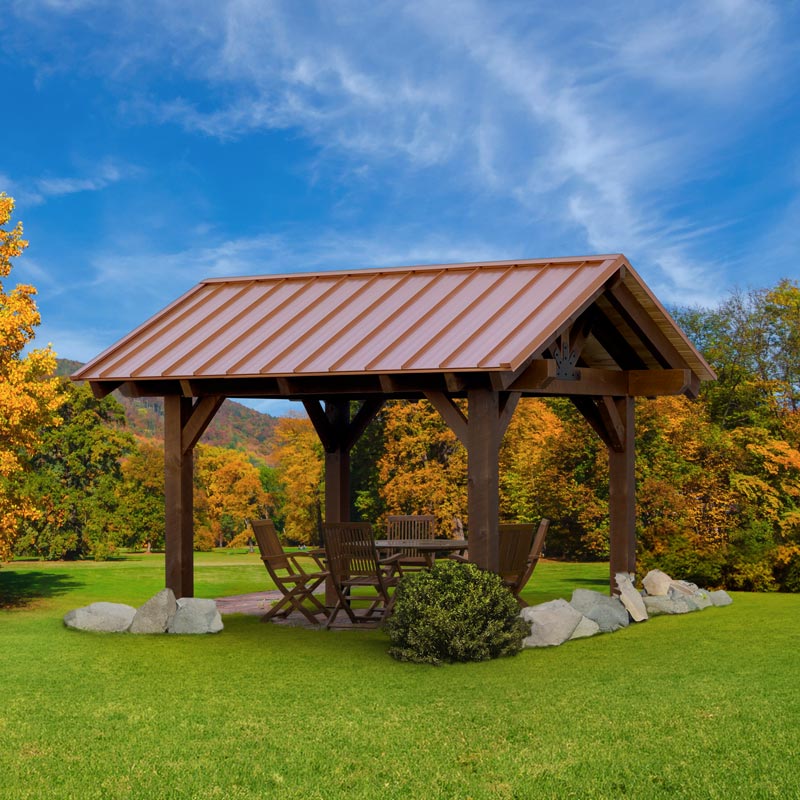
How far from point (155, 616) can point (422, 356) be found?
4118 millimetres

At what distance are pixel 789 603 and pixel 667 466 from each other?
14.3 feet

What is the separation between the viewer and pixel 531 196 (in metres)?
29.0

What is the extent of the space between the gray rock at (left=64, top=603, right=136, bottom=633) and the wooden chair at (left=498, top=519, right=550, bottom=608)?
160 inches

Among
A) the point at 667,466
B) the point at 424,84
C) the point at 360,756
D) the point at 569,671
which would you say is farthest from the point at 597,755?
the point at 424,84

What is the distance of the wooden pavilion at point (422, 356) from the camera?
9.91 metres

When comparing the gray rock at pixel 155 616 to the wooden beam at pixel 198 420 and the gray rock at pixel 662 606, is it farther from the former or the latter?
the gray rock at pixel 662 606

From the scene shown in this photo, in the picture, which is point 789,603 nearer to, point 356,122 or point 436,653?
point 436,653

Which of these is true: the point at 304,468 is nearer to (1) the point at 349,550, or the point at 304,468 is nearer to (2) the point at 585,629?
(1) the point at 349,550

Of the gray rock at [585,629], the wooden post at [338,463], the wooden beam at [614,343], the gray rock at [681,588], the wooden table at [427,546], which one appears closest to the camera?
the gray rock at [585,629]

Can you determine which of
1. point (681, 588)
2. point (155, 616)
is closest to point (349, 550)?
point (155, 616)

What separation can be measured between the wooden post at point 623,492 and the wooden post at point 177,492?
17.3 ft

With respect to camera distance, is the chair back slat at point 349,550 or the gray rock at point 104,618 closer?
the chair back slat at point 349,550

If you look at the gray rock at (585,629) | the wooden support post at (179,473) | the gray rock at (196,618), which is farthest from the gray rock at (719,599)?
the wooden support post at (179,473)

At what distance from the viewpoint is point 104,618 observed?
11445 mm
